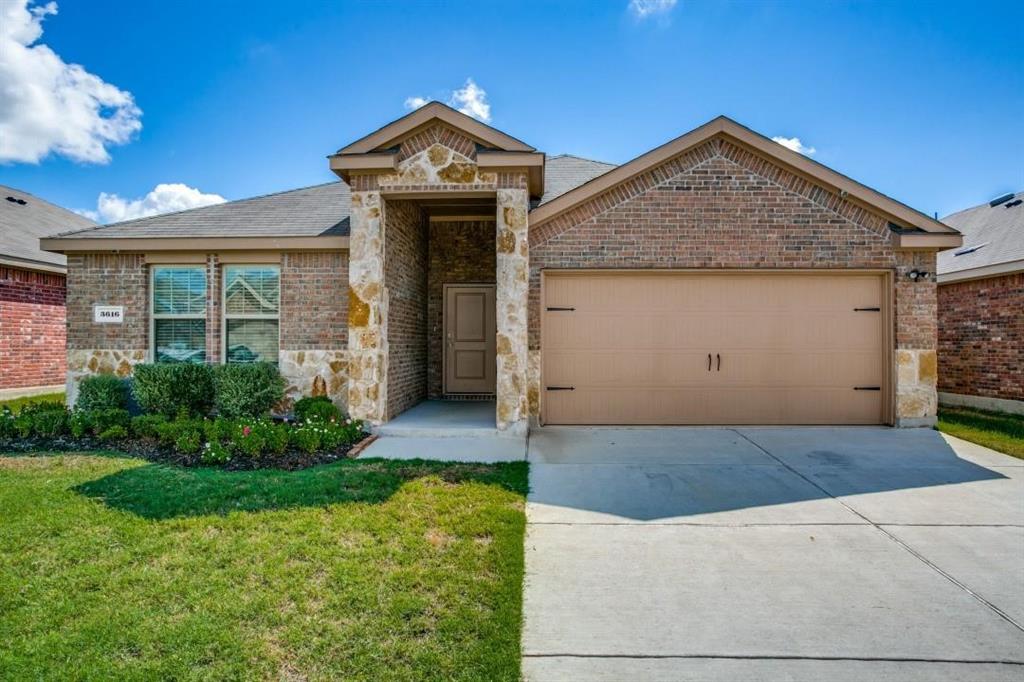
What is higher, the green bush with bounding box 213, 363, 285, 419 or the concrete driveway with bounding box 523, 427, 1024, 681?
the green bush with bounding box 213, 363, 285, 419

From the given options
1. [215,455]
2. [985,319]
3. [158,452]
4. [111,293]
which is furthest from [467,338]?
[985,319]

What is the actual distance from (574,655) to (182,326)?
870 cm

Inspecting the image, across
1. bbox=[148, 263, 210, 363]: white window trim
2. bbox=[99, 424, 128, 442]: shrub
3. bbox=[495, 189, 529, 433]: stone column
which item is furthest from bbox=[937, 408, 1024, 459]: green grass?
bbox=[148, 263, 210, 363]: white window trim

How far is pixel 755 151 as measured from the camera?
837 cm

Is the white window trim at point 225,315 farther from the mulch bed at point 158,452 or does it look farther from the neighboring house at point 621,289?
the mulch bed at point 158,452

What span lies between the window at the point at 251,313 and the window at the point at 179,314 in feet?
1.37

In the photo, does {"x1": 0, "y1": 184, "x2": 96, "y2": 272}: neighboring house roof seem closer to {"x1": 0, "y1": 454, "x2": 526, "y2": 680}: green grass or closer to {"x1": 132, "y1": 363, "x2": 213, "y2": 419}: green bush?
{"x1": 132, "y1": 363, "x2": 213, "y2": 419}: green bush

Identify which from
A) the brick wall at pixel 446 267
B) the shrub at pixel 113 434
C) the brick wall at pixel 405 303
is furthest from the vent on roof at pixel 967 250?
the shrub at pixel 113 434

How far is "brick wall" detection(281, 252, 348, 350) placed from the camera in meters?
8.78

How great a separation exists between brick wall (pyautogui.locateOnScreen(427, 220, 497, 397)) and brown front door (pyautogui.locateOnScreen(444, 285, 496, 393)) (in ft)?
0.40

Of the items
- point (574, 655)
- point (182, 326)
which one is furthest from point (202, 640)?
point (182, 326)

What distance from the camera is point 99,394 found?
845 cm

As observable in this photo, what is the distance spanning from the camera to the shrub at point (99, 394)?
844 centimetres

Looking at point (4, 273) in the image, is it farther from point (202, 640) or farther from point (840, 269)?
point (840, 269)
